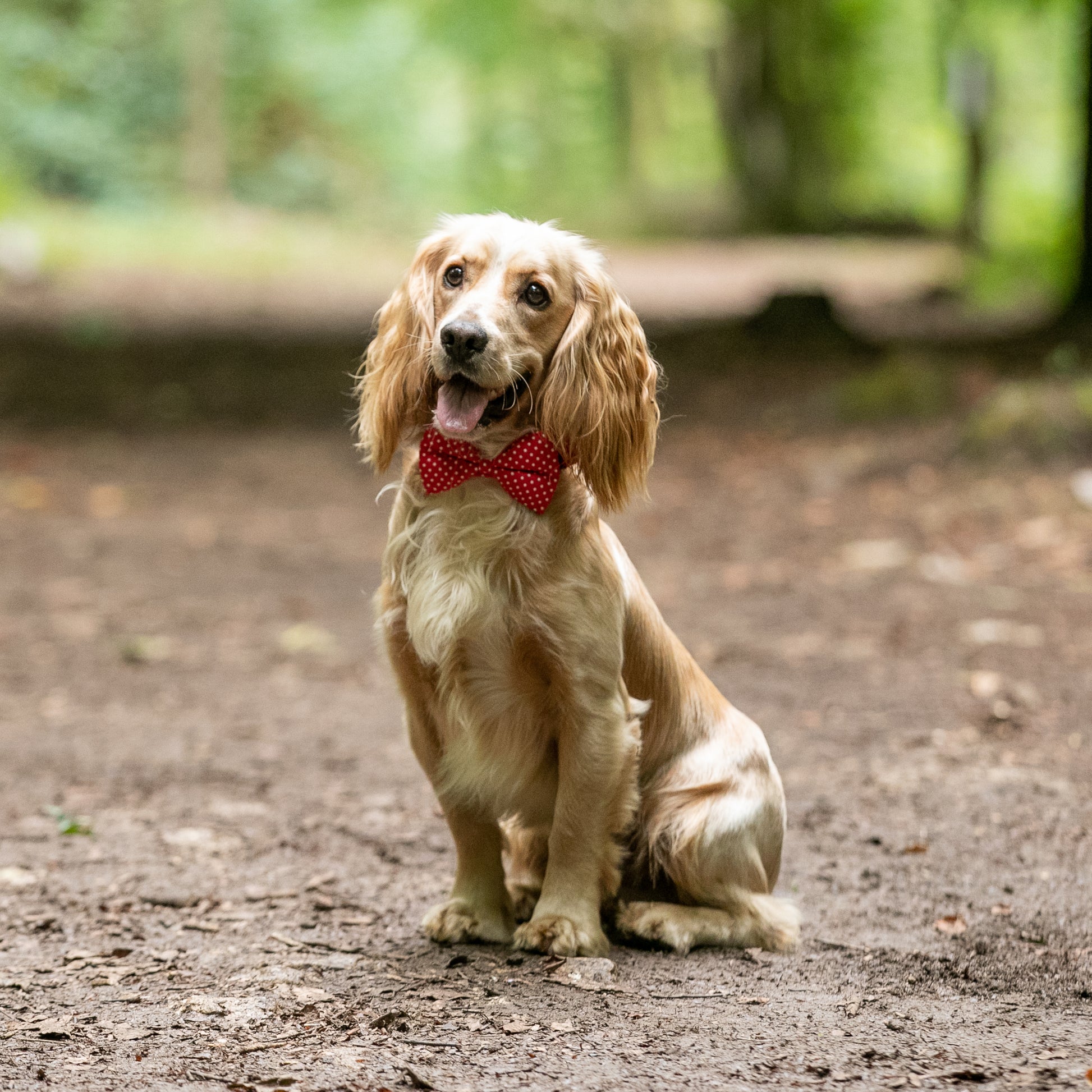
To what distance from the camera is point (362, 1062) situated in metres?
2.65

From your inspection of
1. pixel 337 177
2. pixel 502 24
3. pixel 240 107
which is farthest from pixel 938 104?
pixel 240 107

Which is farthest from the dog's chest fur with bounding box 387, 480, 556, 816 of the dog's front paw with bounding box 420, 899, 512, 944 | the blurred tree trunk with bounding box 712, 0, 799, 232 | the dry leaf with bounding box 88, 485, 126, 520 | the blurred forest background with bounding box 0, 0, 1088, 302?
the blurred tree trunk with bounding box 712, 0, 799, 232

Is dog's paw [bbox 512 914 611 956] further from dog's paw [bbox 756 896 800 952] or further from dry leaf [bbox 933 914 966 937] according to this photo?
dry leaf [bbox 933 914 966 937]

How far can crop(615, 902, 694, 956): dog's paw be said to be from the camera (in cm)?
334

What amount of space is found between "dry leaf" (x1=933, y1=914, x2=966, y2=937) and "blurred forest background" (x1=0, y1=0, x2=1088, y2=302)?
700 inches

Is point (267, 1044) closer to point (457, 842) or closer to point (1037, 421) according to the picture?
point (457, 842)

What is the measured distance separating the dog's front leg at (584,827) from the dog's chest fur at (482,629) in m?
0.12

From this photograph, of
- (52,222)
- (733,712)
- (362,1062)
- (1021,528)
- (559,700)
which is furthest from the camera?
(52,222)

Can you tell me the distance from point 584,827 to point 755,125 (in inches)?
1000

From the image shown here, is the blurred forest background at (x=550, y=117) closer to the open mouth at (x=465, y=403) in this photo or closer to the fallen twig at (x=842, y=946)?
the fallen twig at (x=842, y=946)

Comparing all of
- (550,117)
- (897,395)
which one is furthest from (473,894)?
(550,117)

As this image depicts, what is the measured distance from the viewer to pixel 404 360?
130 inches

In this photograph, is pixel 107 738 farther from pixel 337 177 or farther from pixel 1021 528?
pixel 337 177

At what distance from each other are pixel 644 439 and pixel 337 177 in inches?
1125
